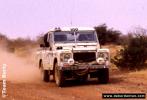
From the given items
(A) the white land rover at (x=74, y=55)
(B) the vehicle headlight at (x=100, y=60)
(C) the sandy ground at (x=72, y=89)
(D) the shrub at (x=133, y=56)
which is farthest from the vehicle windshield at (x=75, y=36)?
(D) the shrub at (x=133, y=56)

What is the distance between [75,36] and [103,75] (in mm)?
2311

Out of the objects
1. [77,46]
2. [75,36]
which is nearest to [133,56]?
[75,36]

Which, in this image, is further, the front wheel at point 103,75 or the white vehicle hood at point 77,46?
the white vehicle hood at point 77,46

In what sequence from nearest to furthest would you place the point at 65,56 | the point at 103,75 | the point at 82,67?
the point at 65,56 → the point at 82,67 → the point at 103,75

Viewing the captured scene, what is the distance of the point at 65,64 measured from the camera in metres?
22.1

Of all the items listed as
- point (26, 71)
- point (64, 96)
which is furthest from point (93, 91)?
point (26, 71)

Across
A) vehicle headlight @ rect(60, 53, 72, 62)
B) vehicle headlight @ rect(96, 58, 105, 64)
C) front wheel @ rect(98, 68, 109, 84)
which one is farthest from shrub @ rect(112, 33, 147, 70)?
vehicle headlight @ rect(60, 53, 72, 62)

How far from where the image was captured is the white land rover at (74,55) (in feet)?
72.8

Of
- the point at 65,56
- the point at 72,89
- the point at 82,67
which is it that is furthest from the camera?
the point at 82,67

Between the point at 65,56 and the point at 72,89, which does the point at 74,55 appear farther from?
the point at 72,89

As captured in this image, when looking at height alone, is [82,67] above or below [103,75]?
above

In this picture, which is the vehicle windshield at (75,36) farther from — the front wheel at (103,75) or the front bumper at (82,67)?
the front bumper at (82,67)

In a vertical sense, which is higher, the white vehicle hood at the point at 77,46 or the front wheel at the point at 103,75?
the white vehicle hood at the point at 77,46

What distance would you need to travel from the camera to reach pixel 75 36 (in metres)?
24.3
